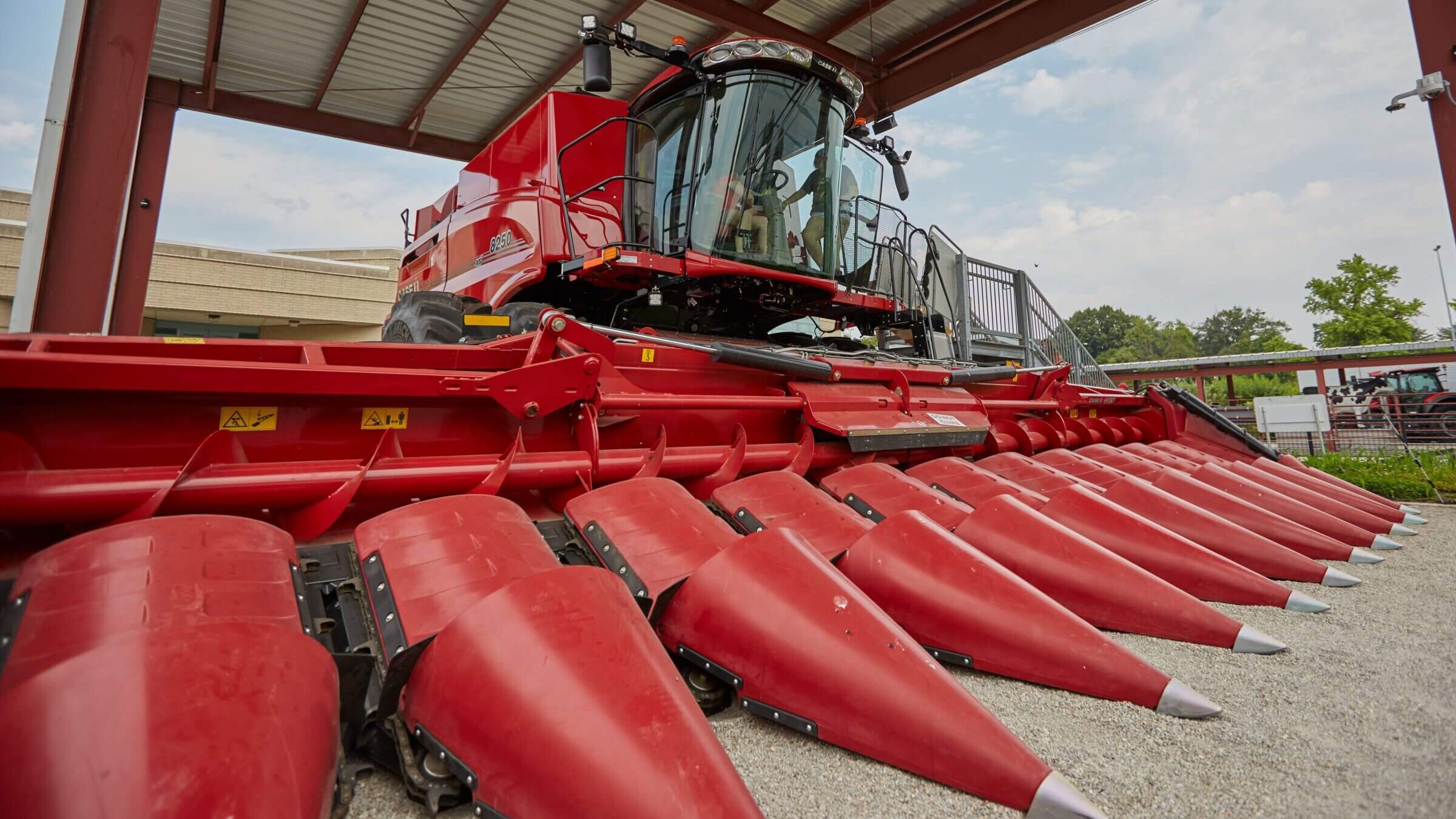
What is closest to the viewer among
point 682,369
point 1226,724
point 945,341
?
point 1226,724

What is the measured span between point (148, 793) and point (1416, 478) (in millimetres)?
9854

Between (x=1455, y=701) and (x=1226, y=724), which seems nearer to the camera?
(x=1226, y=724)

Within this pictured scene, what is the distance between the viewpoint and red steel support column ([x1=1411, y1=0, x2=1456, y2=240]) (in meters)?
5.29

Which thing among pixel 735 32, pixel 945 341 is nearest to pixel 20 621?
pixel 945 341

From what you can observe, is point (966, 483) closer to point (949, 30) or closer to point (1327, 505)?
point (1327, 505)

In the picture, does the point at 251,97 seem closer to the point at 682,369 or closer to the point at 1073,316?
the point at 682,369

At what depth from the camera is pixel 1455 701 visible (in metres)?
1.63

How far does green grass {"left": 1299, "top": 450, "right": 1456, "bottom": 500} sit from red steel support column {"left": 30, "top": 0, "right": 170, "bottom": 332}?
10934 mm

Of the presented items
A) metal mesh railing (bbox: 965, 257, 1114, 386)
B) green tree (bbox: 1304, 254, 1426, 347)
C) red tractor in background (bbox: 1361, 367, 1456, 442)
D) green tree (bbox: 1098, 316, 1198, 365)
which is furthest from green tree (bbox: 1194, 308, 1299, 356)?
metal mesh railing (bbox: 965, 257, 1114, 386)

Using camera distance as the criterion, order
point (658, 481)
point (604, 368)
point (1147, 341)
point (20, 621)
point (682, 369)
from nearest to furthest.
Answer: point (20, 621)
point (658, 481)
point (604, 368)
point (682, 369)
point (1147, 341)

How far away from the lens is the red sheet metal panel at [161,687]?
832mm

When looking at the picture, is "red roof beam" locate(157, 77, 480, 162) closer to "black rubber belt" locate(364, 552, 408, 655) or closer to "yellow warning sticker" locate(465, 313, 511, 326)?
"yellow warning sticker" locate(465, 313, 511, 326)

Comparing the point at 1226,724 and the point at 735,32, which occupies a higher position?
the point at 735,32

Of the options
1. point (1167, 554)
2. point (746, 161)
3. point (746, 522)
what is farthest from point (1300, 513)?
point (746, 161)
